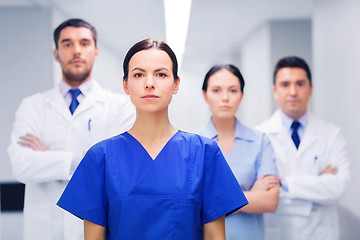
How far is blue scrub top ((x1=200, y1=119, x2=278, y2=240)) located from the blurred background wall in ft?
1.96

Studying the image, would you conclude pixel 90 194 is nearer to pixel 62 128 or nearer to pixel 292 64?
pixel 62 128

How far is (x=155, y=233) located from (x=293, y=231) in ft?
4.67

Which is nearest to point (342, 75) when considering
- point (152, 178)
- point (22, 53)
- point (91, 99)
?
point (91, 99)

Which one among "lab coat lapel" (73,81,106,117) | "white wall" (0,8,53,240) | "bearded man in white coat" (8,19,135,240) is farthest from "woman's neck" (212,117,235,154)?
"white wall" (0,8,53,240)

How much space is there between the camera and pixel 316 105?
114 inches

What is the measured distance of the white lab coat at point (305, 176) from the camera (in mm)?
2436

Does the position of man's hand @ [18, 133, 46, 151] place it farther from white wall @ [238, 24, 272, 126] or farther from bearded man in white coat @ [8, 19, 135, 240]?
white wall @ [238, 24, 272, 126]

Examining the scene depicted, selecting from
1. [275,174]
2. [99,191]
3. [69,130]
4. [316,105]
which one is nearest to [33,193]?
[69,130]

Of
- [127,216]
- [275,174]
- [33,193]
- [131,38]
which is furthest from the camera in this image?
[131,38]

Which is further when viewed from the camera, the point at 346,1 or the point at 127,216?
the point at 346,1

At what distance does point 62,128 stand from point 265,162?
1159 mm

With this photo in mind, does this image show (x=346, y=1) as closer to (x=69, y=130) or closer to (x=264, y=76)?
(x=264, y=76)

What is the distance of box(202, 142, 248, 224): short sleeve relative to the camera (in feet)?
4.63

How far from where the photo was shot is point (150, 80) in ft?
4.54
